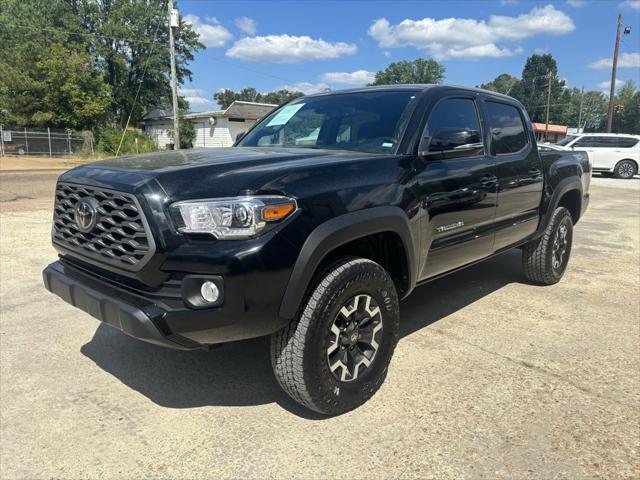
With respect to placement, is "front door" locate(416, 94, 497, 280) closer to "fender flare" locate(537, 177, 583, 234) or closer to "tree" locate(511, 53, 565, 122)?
"fender flare" locate(537, 177, 583, 234)

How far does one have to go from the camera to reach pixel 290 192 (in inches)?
96.6

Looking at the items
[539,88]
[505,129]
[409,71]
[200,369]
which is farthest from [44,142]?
[539,88]

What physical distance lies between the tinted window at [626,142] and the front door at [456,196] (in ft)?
69.5

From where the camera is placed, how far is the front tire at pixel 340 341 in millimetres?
2570

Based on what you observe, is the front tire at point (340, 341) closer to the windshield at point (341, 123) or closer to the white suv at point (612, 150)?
the windshield at point (341, 123)

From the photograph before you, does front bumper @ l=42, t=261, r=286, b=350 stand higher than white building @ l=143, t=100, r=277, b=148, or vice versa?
white building @ l=143, t=100, r=277, b=148

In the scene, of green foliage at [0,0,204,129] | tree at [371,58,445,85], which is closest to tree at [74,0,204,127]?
green foliage at [0,0,204,129]

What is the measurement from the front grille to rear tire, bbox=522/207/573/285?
4.11 m

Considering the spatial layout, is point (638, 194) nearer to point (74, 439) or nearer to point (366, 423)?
point (366, 423)

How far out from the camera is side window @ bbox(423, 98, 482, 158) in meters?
3.29

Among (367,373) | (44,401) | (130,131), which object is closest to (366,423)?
(367,373)

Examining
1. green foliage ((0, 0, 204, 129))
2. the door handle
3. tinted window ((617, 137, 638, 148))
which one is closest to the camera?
the door handle

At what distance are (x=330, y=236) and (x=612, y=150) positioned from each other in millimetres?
23275

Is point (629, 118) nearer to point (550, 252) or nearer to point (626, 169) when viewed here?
point (626, 169)
